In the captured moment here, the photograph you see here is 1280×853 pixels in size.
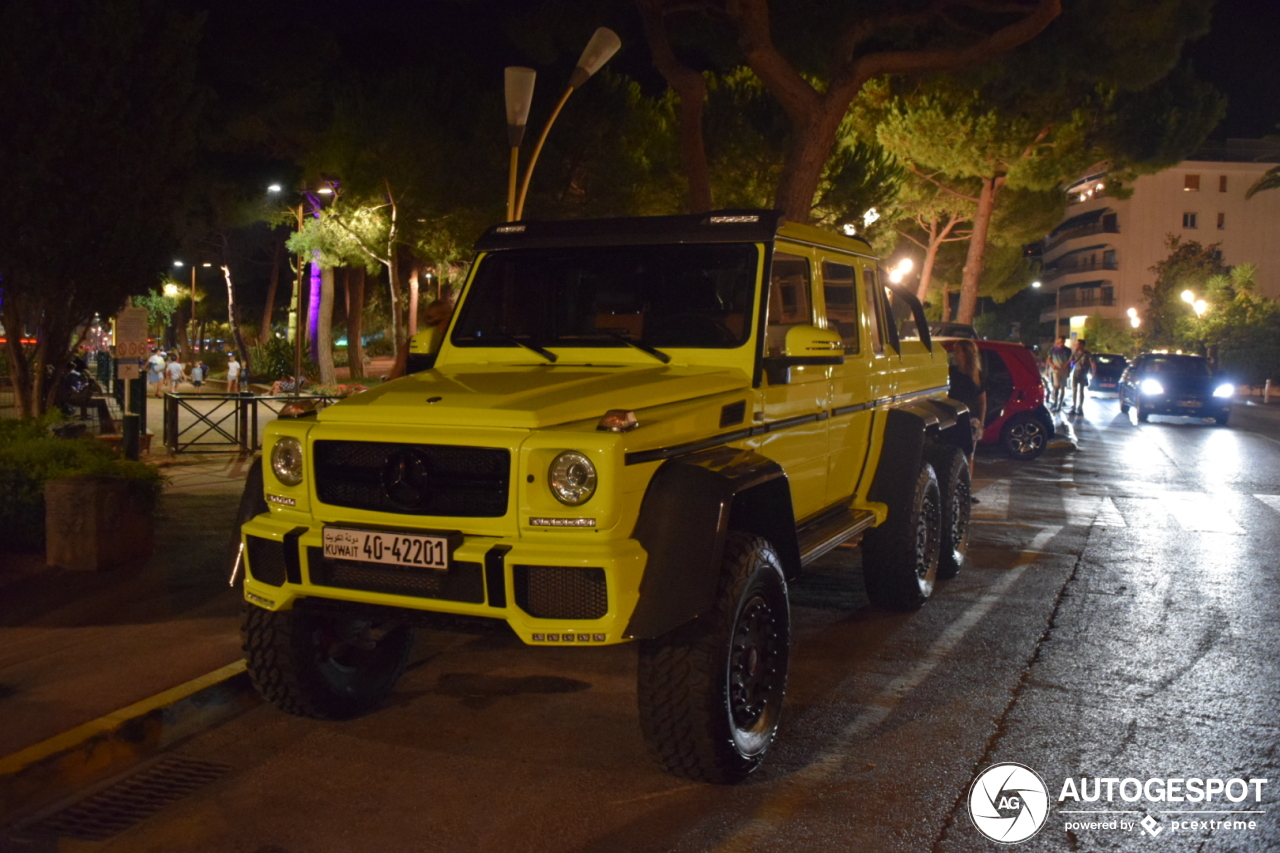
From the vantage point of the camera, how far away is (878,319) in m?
6.87

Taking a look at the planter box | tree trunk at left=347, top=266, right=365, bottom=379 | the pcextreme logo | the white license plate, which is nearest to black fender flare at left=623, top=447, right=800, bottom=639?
the white license plate

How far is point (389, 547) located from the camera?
13.8 feet

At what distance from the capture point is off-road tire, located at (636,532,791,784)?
4.14m

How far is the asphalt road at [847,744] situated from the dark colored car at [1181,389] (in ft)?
60.7

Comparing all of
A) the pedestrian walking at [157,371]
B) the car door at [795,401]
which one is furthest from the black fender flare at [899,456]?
the pedestrian walking at [157,371]

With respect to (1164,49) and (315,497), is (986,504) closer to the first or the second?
(315,497)

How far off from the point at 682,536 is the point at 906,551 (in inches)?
123

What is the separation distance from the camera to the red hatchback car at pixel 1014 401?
1664 centimetres

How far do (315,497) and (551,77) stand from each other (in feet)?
64.0

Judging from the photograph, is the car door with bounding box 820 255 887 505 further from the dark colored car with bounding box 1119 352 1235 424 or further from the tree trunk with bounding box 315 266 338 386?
the tree trunk with bounding box 315 266 338 386

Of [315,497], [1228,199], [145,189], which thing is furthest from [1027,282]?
[315,497]

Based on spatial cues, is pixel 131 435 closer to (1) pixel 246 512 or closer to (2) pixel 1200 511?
(1) pixel 246 512

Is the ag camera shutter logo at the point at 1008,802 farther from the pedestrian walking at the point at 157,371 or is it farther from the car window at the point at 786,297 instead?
the pedestrian walking at the point at 157,371

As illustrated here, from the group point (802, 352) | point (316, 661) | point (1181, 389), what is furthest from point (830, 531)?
point (1181, 389)
